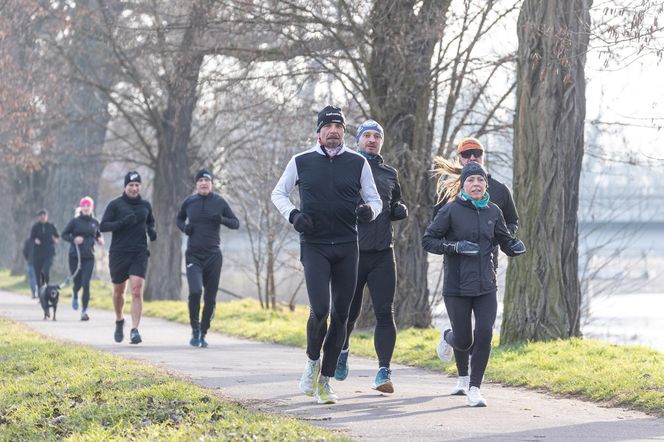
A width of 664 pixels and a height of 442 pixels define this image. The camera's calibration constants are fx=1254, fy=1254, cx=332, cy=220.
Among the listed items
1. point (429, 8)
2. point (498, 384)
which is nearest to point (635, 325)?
point (429, 8)

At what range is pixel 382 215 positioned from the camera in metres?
9.80

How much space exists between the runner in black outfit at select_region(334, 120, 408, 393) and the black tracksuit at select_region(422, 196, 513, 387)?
2.15 feet

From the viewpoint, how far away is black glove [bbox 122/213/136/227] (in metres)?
14.5

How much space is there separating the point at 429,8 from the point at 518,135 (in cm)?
320

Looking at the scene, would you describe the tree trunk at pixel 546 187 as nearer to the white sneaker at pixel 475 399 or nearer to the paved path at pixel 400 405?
the paved path at pixel 400 405

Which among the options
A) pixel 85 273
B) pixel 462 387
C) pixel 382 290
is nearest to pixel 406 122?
pixel 85 273

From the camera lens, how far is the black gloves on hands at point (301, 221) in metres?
8.41

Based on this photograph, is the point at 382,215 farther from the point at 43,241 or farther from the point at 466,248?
the point at 43,241

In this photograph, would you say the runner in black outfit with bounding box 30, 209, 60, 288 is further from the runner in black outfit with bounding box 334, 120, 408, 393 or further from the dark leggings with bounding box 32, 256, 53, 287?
the runner in black outfit with bounding box 334, 120, 408, 393

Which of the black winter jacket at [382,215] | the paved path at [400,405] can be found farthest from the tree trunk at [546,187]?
the black winter jacket at [382,215]

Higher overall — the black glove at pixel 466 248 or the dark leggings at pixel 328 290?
the black glove at pixel 466 248

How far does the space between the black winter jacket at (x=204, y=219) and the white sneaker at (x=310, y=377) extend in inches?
218

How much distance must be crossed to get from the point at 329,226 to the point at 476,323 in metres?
1.36

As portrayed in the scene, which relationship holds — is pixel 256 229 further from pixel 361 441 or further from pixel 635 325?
pixel 361 441
